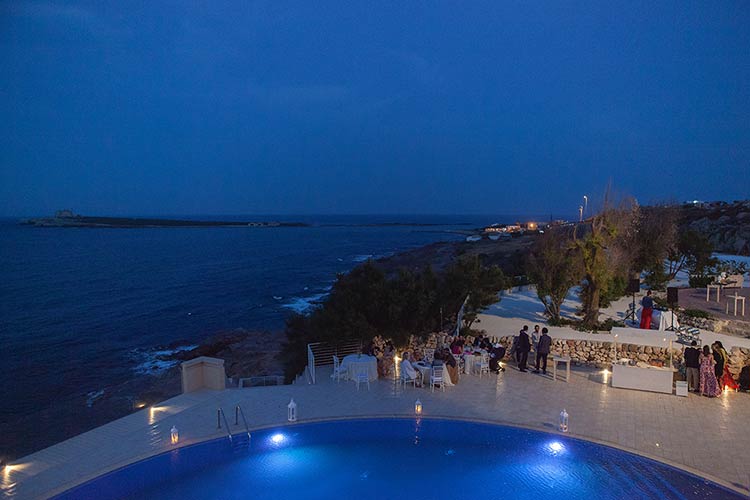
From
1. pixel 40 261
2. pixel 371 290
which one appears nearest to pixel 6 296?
pixel 40 261

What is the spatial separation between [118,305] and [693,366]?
3897 centimetres

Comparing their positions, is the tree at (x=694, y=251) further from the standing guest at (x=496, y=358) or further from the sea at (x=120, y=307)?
the sea at (x=120, y=307)

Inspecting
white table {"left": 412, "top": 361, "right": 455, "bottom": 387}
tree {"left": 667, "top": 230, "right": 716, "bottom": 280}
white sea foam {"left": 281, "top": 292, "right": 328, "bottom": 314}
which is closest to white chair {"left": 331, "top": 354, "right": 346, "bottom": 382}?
white table {"left": 412, "top": 361, "right": 455, "bottom": 387}

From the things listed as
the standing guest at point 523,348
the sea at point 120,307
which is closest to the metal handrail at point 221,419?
the standing guest at point 523,348

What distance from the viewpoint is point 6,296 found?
41750 mm

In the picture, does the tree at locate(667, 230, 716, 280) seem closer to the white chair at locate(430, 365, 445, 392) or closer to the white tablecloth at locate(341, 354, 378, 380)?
the white chair at locate(430, 365, 445, 392)

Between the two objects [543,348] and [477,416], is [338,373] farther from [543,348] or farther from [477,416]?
[543,348]

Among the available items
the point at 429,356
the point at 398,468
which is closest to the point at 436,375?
the point at 429,356

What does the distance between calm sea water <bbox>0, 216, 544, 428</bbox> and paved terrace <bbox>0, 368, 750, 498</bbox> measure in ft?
41.5

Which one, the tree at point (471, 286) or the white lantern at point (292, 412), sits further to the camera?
the tree at point (471, 286)

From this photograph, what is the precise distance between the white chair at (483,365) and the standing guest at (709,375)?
4854 millimetres

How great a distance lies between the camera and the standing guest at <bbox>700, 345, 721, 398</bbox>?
10.7m

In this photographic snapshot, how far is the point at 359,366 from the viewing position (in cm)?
1166

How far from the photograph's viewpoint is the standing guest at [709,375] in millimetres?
10664
